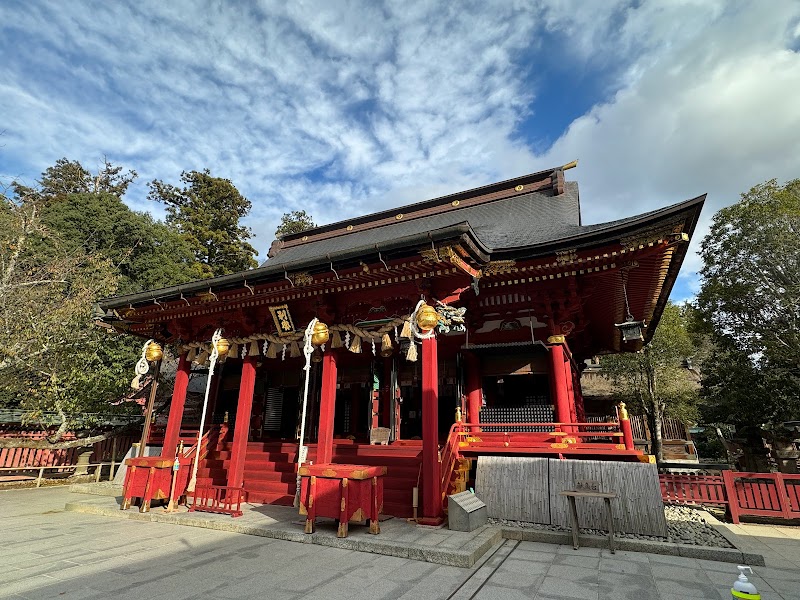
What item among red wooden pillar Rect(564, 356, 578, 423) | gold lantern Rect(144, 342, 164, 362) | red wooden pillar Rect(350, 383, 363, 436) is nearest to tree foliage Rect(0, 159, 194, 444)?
gold lantern Rect(144, 342, 164, 362)

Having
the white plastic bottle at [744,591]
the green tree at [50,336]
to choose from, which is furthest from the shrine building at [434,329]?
the white plastic bottle at [744,591]

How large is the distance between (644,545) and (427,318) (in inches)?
188

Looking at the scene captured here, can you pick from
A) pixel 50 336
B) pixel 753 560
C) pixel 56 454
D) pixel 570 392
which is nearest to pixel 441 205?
pixel 570 392

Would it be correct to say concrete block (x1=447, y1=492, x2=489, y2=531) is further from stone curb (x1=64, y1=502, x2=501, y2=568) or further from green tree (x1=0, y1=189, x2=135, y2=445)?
green tree (x1=0, y1=189, x2=135, y2=445)

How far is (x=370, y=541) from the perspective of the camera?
228 inches

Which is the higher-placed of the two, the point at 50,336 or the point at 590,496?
the point at 50,336

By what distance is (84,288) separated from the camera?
14.7 meters

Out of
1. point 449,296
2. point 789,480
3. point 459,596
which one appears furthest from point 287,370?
point 789,480

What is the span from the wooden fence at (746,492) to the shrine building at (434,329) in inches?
73.8

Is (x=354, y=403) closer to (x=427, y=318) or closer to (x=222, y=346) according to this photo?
(x=222, y=346)

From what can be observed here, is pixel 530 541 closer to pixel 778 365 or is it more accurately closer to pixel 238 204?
pixel 778 365

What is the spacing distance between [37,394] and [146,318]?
5.97 m

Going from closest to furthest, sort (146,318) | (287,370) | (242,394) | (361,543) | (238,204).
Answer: (361,543), (242,394), (146,318), (287,370), (238,204)

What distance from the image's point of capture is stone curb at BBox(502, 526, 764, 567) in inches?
217
